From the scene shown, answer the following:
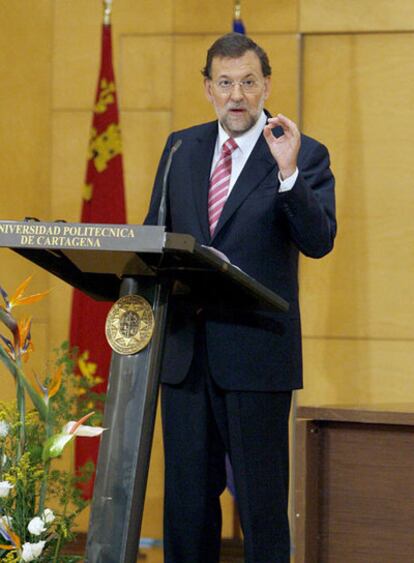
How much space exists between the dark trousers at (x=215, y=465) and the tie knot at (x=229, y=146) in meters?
0.49

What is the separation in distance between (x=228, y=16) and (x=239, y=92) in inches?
76.4

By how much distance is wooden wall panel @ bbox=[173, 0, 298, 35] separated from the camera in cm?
460

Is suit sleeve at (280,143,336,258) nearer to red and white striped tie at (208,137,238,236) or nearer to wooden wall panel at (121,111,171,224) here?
red and white striped tie at (208,137,238,236)

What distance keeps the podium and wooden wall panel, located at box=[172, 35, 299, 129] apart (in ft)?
7.23

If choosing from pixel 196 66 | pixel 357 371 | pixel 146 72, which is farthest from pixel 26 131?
pixel 357 371

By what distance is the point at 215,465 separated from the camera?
279 cm

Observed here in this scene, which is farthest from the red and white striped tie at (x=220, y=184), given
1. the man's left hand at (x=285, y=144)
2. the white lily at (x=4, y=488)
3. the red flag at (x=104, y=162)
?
the red flag at (x=104, y=162)

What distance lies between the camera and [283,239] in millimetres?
2850

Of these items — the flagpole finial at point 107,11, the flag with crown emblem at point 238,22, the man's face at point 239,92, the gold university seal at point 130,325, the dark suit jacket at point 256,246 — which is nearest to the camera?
the gold university seal at point 130,325

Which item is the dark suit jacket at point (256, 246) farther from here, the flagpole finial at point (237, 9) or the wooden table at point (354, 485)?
the flagpole finial at point (237, 9)

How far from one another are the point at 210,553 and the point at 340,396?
1860 mm

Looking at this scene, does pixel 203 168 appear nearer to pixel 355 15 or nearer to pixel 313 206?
pixel 313 206

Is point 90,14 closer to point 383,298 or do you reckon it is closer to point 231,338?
point 383,298

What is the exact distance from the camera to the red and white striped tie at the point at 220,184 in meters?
2.86
